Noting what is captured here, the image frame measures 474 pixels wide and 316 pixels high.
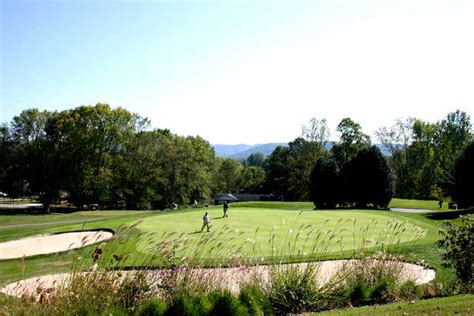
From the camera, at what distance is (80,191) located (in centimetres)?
5356

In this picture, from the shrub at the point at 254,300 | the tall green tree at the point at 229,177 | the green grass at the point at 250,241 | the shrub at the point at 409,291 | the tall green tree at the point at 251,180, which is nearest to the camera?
the shrub at the point at 254,300

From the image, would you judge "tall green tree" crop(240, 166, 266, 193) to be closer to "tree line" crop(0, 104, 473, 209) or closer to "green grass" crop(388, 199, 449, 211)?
"tree line" crop(0, 104, 473, 209)

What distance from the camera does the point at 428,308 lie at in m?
7.32

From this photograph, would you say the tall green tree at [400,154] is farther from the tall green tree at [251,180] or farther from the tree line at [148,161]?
→ the tall green tree at [251,180]

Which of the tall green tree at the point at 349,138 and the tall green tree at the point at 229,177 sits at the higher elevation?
the tall green tree at the point at 349,138

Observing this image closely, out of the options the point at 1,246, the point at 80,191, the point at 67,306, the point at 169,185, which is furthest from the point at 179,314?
the point at 169,185

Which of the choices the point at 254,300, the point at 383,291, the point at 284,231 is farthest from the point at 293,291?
the point at 284,231

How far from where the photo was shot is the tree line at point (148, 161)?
4700 cm

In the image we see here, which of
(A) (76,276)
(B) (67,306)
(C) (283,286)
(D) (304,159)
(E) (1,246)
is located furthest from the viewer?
(D) (304,159)

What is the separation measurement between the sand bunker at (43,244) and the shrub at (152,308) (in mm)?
12160

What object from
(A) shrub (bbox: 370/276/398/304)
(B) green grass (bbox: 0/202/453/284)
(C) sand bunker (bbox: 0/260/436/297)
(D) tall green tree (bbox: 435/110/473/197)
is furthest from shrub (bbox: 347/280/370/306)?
(D) tall green tree (bbox: 435/110/473/197)

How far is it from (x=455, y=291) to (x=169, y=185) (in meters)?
53.8

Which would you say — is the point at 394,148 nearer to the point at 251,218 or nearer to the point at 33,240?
the point at 251,218

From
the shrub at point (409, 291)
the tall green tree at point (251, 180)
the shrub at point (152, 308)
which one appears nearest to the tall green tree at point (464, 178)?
the shrub at point (409, 291)
